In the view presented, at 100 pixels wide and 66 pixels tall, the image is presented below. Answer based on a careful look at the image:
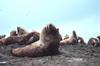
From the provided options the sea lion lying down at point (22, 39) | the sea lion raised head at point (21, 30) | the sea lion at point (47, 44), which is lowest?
the sea lion at point (47, 44)

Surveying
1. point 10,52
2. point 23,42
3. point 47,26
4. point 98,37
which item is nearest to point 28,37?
point 23,42

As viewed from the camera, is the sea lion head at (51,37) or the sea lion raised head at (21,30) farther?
the sea lion raised head at (21,30)

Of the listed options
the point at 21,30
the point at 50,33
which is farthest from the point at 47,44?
the point at 21,30

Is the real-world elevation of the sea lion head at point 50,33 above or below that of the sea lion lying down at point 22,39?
below

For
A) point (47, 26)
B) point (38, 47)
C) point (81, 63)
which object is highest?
point (47, 26)

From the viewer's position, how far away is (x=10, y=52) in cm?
1426

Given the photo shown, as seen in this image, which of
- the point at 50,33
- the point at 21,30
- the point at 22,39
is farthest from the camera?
the point at 21,30

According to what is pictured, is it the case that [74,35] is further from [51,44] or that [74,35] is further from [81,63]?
[81,63]

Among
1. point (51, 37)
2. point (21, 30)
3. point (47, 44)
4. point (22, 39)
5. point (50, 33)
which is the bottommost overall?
point (47, 44)

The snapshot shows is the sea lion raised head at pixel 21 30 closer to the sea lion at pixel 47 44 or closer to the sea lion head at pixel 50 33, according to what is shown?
the sea lion at pixel 47 44

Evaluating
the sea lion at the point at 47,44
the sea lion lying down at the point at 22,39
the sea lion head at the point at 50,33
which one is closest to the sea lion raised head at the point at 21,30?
the sea lion lying down at the point at 22,39

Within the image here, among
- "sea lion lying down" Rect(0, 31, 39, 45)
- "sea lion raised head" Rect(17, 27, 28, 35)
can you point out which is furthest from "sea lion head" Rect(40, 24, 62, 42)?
"sea lion raised head" Rect(17, 27, 28, 35)

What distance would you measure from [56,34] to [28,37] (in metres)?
3.67

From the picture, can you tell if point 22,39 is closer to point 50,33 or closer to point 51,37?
point 50,33
